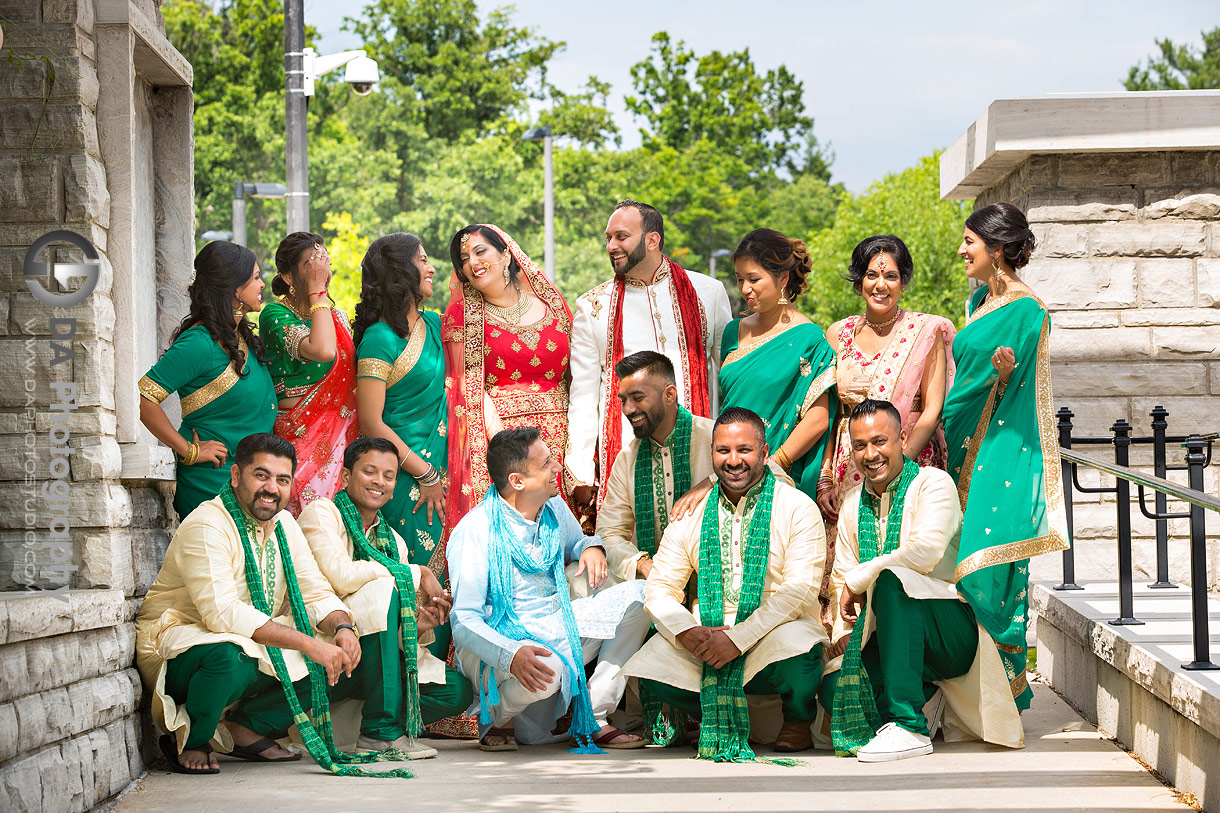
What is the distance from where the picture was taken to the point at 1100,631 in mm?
4918

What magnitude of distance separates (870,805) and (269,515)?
2.23 metres

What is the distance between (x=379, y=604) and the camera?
186 inches

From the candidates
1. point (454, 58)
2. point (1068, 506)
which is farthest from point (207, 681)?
point (454, 58)

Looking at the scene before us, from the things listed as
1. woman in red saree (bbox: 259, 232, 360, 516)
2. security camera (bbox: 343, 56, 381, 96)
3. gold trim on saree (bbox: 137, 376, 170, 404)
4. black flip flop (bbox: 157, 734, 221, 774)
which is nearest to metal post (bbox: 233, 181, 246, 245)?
security camera (bbox: 343, 56, 381, 96)

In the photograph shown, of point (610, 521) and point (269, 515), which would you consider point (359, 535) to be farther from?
point (610, 521)

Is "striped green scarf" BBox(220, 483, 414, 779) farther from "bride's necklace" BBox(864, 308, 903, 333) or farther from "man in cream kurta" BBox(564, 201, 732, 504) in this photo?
"bride's necklace" BBox(864, 308, 903, 333)

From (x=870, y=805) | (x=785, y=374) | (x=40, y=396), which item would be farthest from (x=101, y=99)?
(x=870, y=805)

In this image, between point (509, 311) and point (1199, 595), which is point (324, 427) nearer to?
point (509, 311)

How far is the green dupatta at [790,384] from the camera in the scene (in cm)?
517

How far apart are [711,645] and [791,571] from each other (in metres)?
0.41

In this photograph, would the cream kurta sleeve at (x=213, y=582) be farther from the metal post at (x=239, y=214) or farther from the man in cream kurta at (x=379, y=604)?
the metal post at (x=239, y=214)

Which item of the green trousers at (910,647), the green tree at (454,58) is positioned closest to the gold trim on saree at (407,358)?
the green trousers at (910,647)

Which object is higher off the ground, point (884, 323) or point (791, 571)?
point (884, 323)

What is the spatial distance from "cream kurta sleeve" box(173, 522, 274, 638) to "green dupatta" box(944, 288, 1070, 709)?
8.30ft
